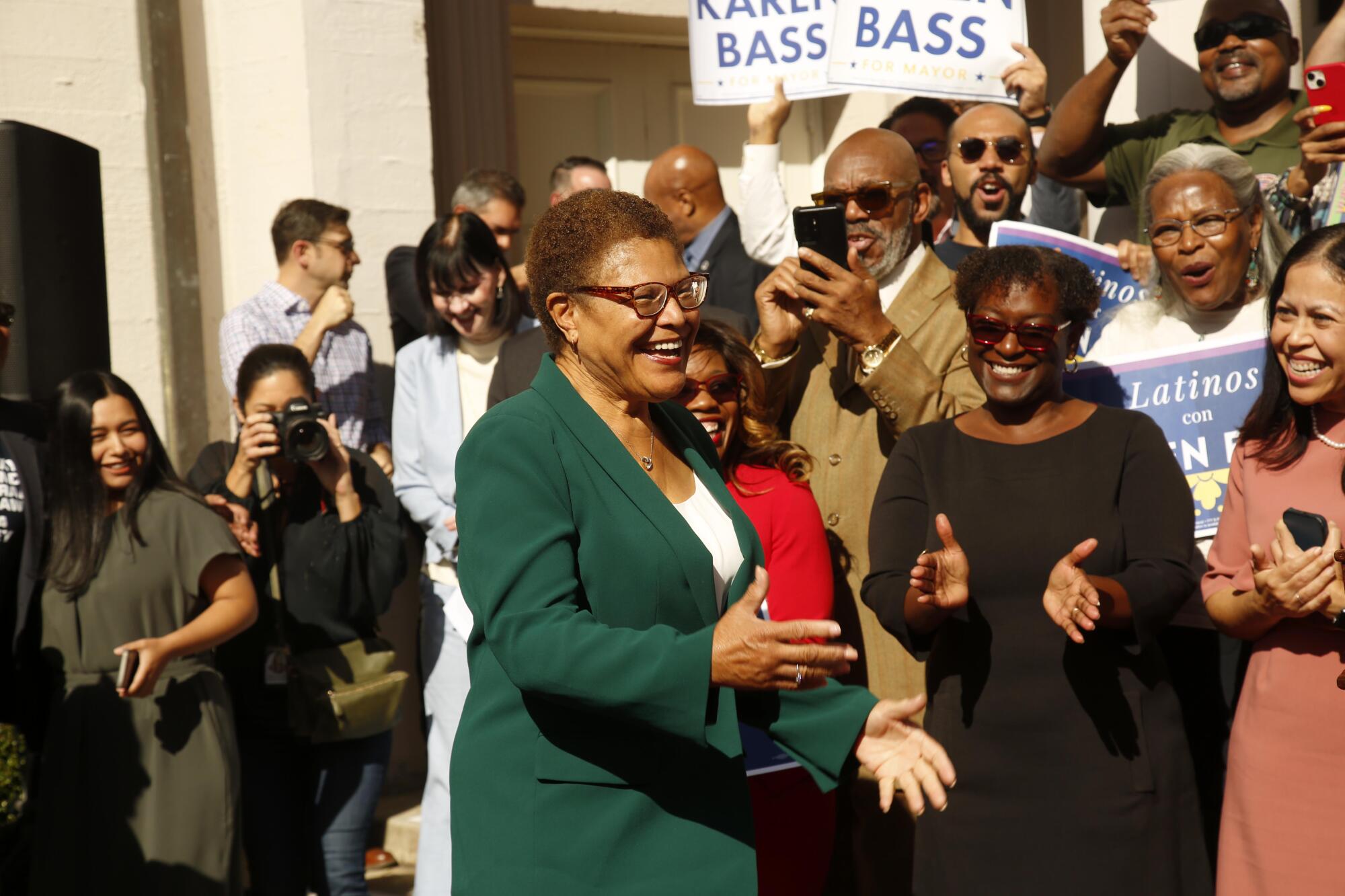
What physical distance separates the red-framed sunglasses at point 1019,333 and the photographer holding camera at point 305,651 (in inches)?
89.2

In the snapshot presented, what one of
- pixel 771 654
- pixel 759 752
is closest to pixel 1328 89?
pixel 759 752

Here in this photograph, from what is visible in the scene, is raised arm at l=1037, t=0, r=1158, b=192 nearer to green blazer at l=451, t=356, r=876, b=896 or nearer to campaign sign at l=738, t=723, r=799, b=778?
campaign sign at l=738, t=723, r=799, b=778

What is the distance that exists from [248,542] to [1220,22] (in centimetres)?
359

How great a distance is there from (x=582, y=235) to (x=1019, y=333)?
4.70 ft

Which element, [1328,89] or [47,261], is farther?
[47,261]

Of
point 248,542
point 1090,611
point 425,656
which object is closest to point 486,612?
point 1090,611

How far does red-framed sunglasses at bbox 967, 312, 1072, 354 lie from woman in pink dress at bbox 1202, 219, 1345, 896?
1.65ft

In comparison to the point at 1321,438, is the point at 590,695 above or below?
below

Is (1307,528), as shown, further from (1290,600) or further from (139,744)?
(139,744)

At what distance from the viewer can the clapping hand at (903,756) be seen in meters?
2.38

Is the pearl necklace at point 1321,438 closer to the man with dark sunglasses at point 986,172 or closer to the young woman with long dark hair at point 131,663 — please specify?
the man with dark sunglasses at point 986,172

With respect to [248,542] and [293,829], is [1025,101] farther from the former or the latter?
[293,829]

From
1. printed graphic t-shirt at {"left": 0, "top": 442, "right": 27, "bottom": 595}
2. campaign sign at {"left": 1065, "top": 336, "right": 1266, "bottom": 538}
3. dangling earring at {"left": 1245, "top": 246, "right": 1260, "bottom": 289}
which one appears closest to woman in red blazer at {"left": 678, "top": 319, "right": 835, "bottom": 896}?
campaign sign at {"left": 1065, "top": 336, "right": 1266, "bottom": 538}

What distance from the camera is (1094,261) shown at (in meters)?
4.33
